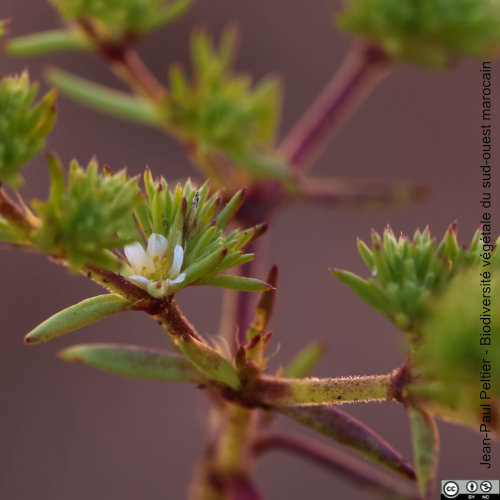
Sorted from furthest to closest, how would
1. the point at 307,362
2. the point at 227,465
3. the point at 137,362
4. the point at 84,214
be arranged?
1. the point at 307,362
2. the point at 227,465
3. the point at 137,362
4. the point at 84,214

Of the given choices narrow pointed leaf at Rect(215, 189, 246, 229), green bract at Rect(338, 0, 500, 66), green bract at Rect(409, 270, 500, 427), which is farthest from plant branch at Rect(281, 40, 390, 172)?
green bract at Rect(409, 270, 500, 427)

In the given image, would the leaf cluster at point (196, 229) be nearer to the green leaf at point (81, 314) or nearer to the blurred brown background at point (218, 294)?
the green leaf at point (81, 314)

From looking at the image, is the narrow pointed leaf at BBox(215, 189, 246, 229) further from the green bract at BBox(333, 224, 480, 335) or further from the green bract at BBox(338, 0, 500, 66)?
the green bract at BBox(338, 0, 500, 66)

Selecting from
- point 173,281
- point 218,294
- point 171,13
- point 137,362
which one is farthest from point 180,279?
point 218,294

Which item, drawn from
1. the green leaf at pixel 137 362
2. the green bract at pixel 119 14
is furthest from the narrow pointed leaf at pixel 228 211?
the green bract at pixel 119 14

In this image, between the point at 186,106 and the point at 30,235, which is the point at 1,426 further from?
the point at 30,235

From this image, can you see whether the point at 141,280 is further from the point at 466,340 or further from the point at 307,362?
the point at 307,362
